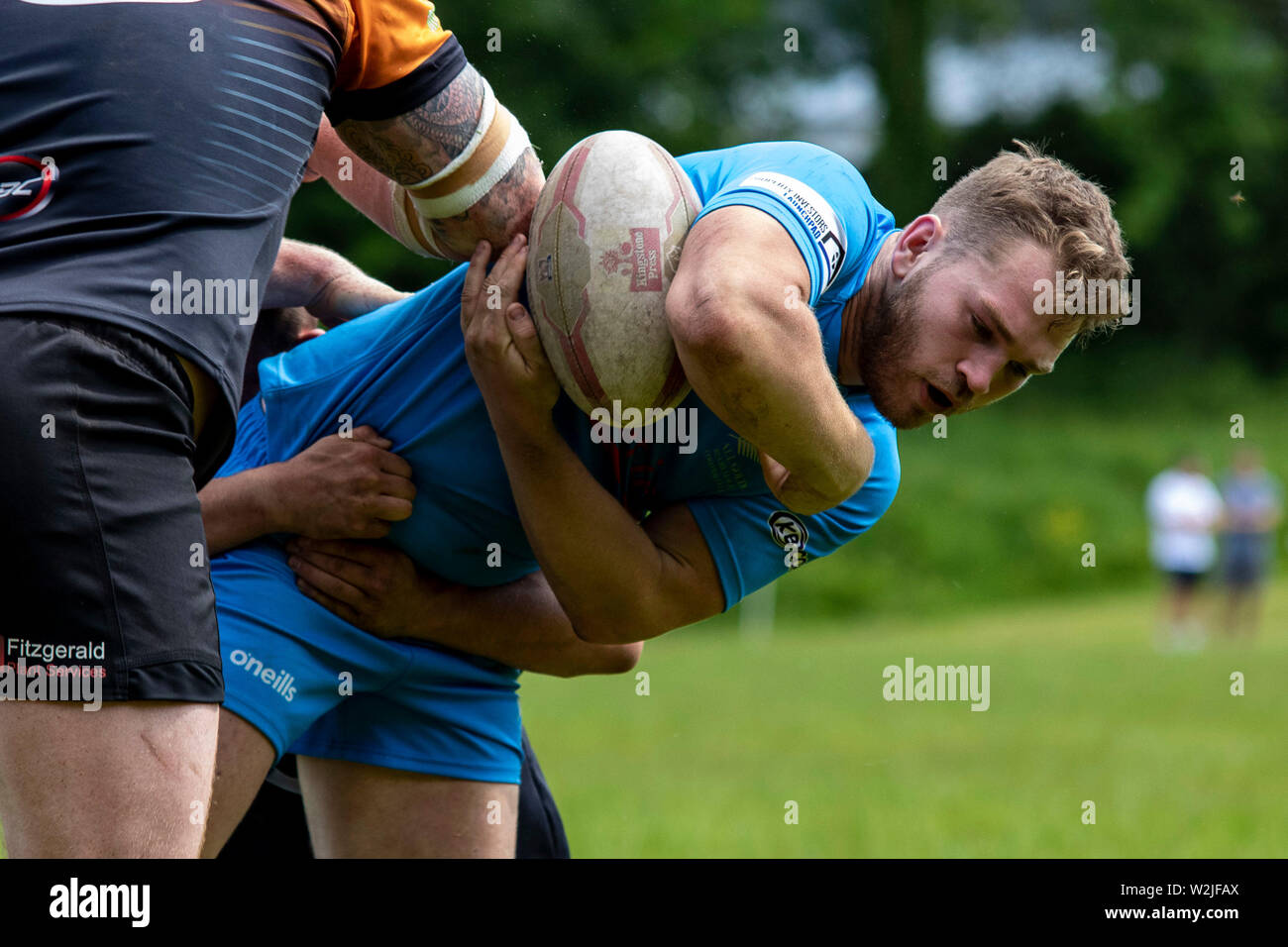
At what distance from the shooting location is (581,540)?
3.01 meters

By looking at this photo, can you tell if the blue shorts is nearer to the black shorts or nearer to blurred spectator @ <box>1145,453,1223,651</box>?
the black shorts

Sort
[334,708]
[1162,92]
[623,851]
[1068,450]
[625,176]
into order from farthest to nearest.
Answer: [1162,92], [1068,450], [623,851], [334,708], [625,176]

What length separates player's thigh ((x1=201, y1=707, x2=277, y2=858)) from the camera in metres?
3.08

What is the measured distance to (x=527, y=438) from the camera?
289 centimetres

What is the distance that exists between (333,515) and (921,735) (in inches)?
327

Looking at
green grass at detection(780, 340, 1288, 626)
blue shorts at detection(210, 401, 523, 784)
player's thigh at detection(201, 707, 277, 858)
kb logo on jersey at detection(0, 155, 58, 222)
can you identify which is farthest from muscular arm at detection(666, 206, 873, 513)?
green grass at detection(780, 340, 1288, 626)

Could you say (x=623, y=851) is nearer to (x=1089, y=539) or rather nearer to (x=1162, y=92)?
(x=1089, y=539)

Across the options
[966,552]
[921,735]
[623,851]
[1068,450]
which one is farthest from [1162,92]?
[623,851]

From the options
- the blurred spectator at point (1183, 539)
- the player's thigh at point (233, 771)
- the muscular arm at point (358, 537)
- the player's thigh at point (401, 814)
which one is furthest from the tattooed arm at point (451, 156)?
the blurred spectator at point (1183, 539)

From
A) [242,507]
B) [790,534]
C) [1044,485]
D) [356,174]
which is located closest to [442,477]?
[242,507]

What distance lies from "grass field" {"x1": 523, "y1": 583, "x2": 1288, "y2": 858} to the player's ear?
3.65 metres

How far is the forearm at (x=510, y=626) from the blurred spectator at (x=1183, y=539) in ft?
53.9

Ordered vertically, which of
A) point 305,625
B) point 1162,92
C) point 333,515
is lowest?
point 305,625

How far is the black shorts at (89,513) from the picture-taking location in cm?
195
